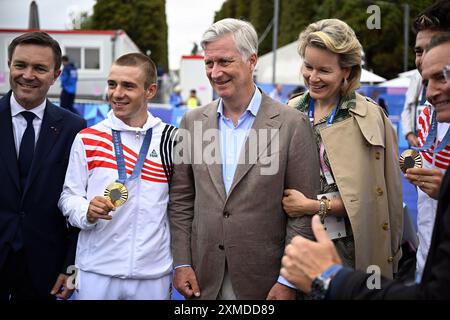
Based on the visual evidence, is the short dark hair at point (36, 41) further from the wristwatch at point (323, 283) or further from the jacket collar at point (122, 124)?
the wristwatch at point (323, 283)

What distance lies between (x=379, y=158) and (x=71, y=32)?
86.0ft

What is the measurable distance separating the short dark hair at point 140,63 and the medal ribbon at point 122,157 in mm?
402

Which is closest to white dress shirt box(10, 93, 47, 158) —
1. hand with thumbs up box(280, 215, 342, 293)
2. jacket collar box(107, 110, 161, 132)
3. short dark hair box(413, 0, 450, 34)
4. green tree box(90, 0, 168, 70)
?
jacket collar box(107, 110, 161, 132)

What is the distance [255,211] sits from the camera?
297 centimetres

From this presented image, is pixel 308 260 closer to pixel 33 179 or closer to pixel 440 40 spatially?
pixel 440 40

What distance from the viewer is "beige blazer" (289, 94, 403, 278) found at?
318cm

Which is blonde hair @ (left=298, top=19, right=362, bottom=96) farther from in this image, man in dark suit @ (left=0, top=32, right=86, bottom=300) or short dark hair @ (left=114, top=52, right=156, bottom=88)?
man in dark suit @ (left=0, top=32, right=86, bottom=300)

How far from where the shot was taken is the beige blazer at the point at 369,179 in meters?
3.18

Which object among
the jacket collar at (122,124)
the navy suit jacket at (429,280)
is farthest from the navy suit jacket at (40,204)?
the navy suit jacket at (429,280)

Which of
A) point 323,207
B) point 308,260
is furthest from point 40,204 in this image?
point 308,260
